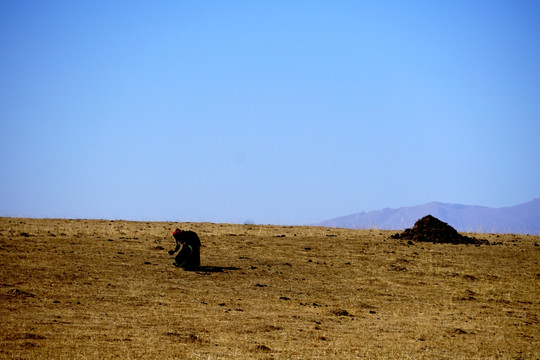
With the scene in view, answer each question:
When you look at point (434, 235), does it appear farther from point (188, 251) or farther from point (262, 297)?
point (262, 297)

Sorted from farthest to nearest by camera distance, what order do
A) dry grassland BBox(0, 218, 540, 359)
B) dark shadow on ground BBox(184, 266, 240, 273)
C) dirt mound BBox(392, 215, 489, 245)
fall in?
dirt mound BBox(392, 215, 489, 245) < dark shadow on ground BBox(184, 266, 240, 273) < dry grassland BBox(0, 218, 540, 359)

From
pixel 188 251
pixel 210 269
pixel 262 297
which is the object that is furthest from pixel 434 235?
pixel 262 297

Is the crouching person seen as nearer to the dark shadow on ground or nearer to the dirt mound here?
the dark shadow on ground

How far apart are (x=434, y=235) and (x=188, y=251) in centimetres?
1668

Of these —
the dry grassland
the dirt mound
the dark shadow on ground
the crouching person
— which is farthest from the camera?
the dirt mound

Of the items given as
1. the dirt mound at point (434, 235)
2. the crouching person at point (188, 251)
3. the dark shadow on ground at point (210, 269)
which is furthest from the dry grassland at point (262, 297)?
the dirt mound at point (434, 235)

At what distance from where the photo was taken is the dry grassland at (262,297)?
14758 mm

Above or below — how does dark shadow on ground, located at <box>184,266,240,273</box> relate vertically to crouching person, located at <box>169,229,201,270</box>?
below

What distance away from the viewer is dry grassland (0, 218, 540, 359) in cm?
1476

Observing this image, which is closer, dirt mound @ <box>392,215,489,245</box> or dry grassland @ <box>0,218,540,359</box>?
dry grassland @ <box>0,218,540,359</box>

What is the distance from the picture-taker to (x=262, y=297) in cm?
2173

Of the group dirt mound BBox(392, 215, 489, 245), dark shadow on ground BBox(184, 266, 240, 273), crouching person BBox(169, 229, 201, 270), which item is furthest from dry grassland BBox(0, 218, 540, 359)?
dirt mound BBox(392, 215, 489, 245)

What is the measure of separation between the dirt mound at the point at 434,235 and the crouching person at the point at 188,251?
14872 millimetres

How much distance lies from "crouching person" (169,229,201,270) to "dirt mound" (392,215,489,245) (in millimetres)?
14872
